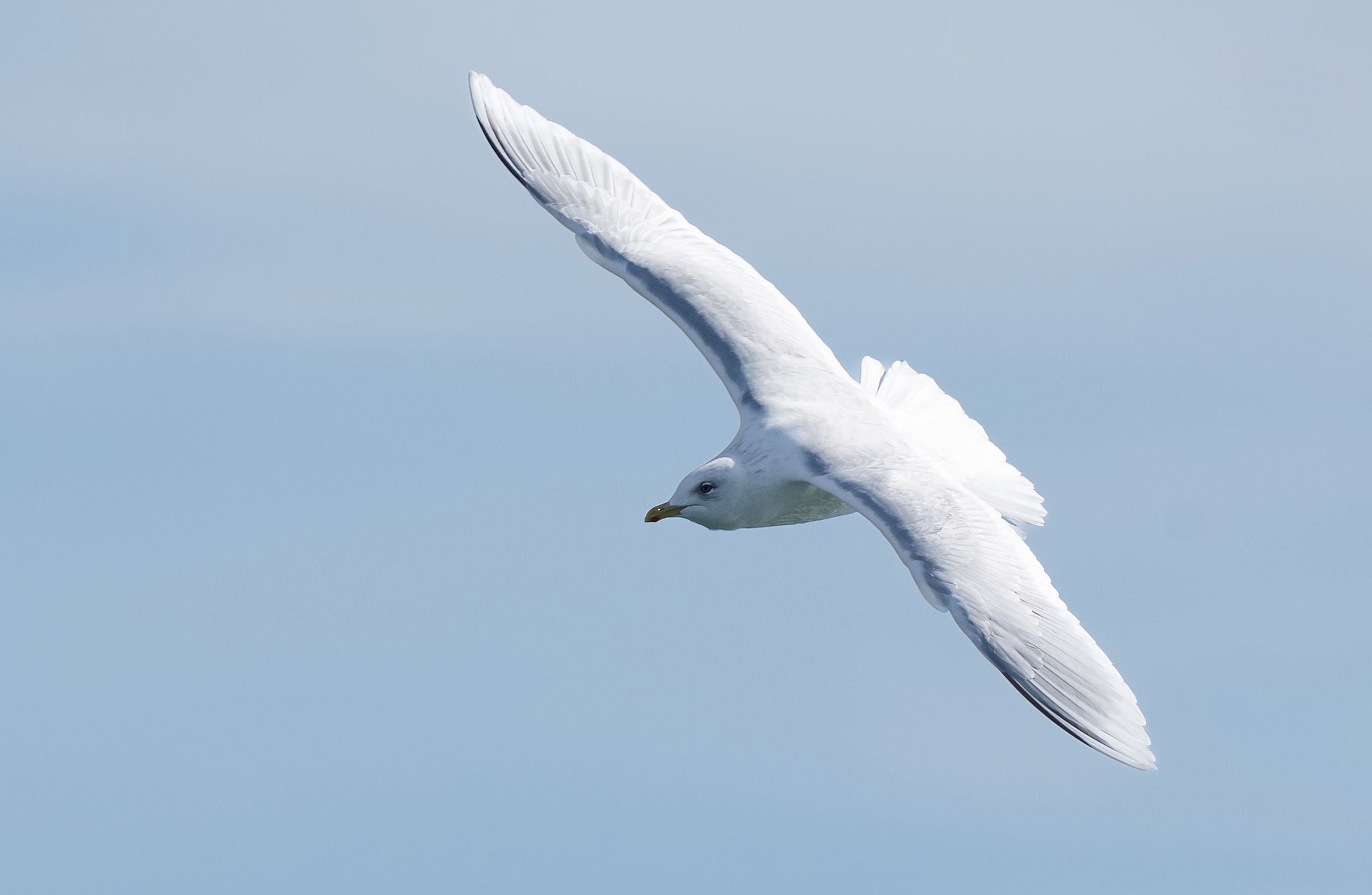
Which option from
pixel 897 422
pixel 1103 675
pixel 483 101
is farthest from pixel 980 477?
pixel 483 101

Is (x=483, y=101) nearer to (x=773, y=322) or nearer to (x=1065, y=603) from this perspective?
(x=773, y=322)

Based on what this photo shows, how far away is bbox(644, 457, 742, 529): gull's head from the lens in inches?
565

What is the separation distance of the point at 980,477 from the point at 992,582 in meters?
3.46

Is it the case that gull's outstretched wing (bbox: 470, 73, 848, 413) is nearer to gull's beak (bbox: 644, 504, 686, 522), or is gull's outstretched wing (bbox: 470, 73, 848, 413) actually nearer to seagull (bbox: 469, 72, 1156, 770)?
seagull (bbox: 469, 72, 1156, 770)

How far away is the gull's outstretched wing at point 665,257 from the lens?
15.6m

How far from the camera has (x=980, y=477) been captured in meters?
15.6

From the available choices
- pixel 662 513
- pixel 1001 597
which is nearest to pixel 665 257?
pixel 662 513

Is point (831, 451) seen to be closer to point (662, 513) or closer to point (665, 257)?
point (662, 513)

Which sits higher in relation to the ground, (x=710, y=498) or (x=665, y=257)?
(x=665, y=257)

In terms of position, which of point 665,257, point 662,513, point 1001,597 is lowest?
point 1001,597

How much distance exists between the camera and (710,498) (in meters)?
14.5

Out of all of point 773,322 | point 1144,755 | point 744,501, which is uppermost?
point 773,322

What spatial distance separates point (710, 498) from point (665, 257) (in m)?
2.91

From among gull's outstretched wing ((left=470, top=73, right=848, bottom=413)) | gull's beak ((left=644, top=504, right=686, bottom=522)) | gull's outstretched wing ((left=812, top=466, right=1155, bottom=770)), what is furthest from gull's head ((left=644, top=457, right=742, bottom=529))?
gull's outstretched wing ((left=812, top=466, right=1155, bottom=770))
